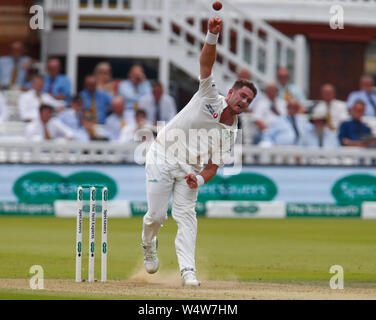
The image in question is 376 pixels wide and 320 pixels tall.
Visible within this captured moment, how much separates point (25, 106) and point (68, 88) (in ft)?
3.33

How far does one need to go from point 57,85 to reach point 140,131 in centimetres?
228

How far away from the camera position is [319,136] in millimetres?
21641

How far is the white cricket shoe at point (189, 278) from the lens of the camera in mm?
10234

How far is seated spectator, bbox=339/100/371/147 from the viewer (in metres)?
21.3

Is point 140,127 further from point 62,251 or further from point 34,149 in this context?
point 62,251

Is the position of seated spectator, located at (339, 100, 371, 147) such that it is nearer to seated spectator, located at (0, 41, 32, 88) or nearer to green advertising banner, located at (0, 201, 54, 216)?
green advertising banner, located at (0, 201, 54, 216)

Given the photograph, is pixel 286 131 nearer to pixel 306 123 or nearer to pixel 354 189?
pixel 306 123

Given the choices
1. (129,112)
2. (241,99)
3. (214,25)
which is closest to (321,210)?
(129,112)

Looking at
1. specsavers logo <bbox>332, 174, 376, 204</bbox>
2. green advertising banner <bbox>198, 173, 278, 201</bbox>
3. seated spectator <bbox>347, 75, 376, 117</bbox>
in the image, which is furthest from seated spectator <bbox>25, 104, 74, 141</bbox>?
seated spectator <bbox>347, 75, 376, 117</bbox>

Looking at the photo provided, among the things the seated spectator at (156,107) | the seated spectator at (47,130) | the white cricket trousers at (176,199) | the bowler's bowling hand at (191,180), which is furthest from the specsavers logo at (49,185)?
the bowler's bowling hand at (191,180)

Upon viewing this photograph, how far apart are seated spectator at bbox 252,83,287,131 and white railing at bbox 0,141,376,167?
900 millimetres

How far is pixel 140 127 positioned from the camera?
20.6 metres

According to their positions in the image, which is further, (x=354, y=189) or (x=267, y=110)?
(x=267, y=110)
